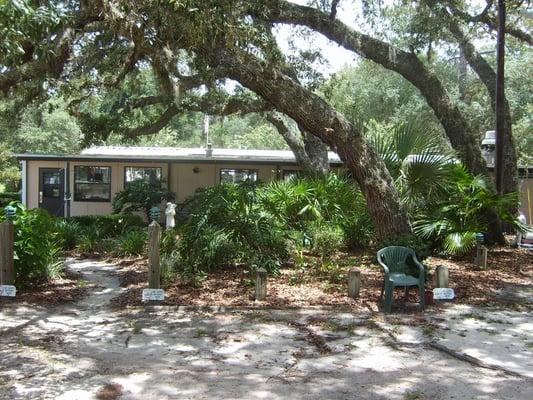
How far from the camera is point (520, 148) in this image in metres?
26.6

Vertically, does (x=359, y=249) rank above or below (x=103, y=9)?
below

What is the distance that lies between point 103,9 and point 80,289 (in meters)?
4.10

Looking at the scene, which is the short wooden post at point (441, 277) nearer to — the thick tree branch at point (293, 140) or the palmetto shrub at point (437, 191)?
the palmetto shrub at point (437, 191)

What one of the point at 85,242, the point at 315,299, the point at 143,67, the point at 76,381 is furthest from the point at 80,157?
the point at 76,381

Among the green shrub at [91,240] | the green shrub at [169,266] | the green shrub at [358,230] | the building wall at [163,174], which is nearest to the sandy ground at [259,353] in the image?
the green shrub at [169,266]

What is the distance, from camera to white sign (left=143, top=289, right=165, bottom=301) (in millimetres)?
7261

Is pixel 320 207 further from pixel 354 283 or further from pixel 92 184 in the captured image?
pixel 92 184

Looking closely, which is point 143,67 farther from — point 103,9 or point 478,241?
point 478,241

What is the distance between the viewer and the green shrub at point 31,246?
7.80m

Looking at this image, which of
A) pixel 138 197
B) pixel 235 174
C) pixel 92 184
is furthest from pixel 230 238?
pixel 92 184

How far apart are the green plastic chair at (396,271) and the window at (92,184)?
13916 millimetres

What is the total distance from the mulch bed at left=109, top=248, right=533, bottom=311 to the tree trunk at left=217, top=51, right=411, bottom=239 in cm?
99

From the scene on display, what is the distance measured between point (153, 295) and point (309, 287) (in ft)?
7.67

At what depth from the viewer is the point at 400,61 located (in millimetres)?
14039
